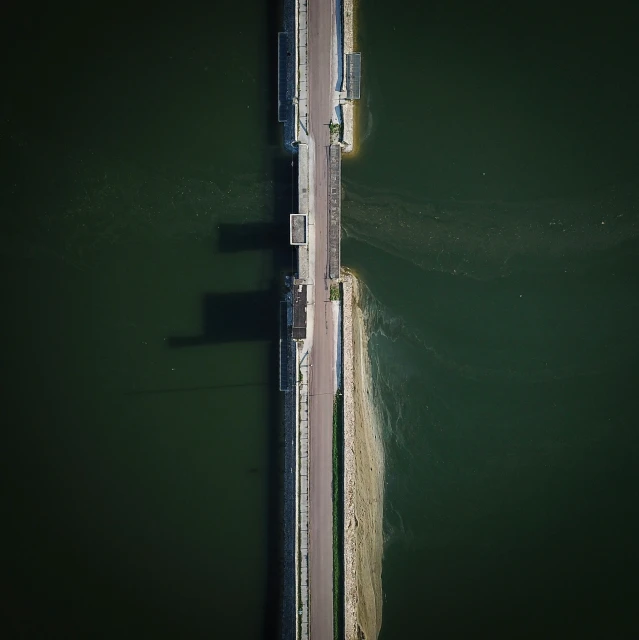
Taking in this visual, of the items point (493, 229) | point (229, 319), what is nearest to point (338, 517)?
point (229, 319)

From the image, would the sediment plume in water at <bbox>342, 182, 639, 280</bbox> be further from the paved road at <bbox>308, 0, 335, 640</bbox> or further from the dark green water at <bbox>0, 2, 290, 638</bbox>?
the dark green water at <bbox>0, 2, 290, 638</bbox>

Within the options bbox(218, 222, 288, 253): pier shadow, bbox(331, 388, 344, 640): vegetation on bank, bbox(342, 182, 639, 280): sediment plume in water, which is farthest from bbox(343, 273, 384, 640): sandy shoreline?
bbox(218, 222, 288, 253): pier shadow

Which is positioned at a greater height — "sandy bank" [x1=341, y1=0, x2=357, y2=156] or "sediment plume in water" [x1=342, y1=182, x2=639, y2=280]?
"sandy bank" [x1=341, y1=0, x2=357, y2=156]

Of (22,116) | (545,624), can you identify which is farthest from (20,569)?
(545,624)

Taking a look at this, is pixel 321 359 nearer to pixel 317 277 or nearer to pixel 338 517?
pixel 317 277

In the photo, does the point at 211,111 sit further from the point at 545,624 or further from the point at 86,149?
the point at 545,624

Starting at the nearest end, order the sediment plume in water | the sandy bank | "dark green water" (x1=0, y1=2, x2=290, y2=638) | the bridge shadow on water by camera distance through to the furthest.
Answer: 1. the sandy bank
2. "dark green water" (x1=0, y1=2, x2=290, y2=638)
3. the bridge shadow on water
4. the sediment plume in water
